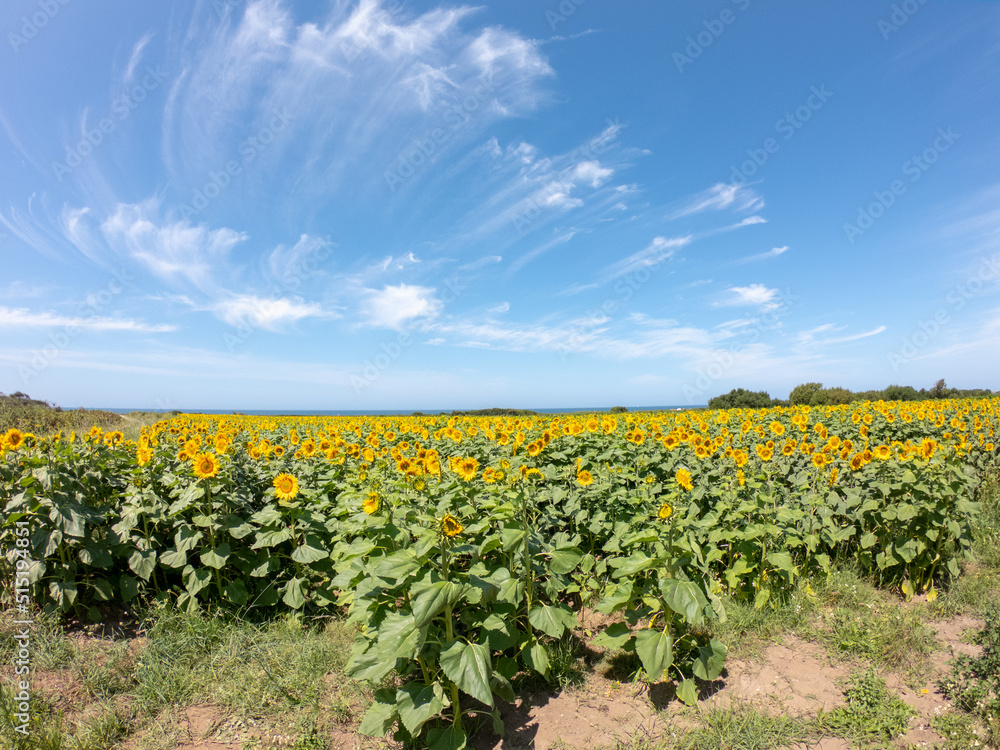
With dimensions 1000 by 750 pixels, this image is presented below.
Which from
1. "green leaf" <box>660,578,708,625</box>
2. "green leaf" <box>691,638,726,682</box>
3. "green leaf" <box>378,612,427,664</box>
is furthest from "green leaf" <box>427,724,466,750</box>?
"green leaf" <box>691,638,726,682</box>

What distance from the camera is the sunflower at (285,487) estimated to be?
389cm

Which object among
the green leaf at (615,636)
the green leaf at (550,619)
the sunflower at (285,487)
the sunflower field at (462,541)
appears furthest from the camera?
the sunflower at (285,487)

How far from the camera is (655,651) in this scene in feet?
9.41

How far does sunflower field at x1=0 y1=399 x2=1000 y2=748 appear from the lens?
275 centimetres

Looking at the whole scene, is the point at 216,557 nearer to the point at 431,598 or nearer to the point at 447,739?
the point at 447,739

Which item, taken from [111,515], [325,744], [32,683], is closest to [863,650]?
[325,744]

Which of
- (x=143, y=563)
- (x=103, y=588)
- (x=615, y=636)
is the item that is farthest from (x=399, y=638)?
(x=103, y=588)

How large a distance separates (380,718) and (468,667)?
642 millimetres

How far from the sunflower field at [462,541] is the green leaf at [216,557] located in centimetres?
2

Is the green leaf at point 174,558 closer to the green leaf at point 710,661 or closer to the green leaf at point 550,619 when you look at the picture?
the green leaf at point 550,619

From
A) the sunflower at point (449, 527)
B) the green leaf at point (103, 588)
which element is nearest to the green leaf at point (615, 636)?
the sunflower at point (449, 527)

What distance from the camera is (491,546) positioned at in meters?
3.07

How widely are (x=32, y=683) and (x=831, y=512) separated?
631 centimetres

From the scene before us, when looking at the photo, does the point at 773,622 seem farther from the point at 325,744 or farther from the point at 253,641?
the point at 253,641
